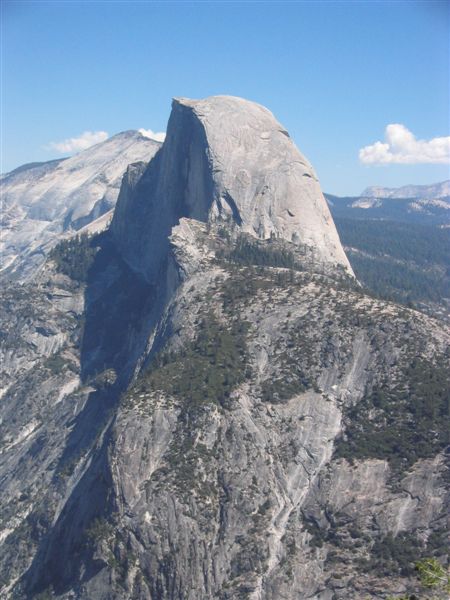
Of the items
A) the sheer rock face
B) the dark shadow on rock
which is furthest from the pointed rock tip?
the dark shadow on rock

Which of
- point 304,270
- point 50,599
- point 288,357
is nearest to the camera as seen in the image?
point 50,599

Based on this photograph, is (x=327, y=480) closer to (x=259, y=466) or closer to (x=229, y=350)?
(x=259, y=466)

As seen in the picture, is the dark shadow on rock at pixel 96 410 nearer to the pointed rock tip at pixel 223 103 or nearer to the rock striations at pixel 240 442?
the rock striations at pixel 240 442

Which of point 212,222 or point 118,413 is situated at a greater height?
point 212,222

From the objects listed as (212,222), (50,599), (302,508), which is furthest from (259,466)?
(212,222)

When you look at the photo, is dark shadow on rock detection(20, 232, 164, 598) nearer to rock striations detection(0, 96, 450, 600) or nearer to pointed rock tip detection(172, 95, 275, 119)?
rock striations detection(0, 96, 450, 600)

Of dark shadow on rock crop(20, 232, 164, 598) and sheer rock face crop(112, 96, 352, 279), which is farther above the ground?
sheer rock face crop(112, 96, 352, 279)

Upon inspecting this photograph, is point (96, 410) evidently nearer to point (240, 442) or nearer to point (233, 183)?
point (240, 442)

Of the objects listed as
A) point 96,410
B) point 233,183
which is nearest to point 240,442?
point 96,410
